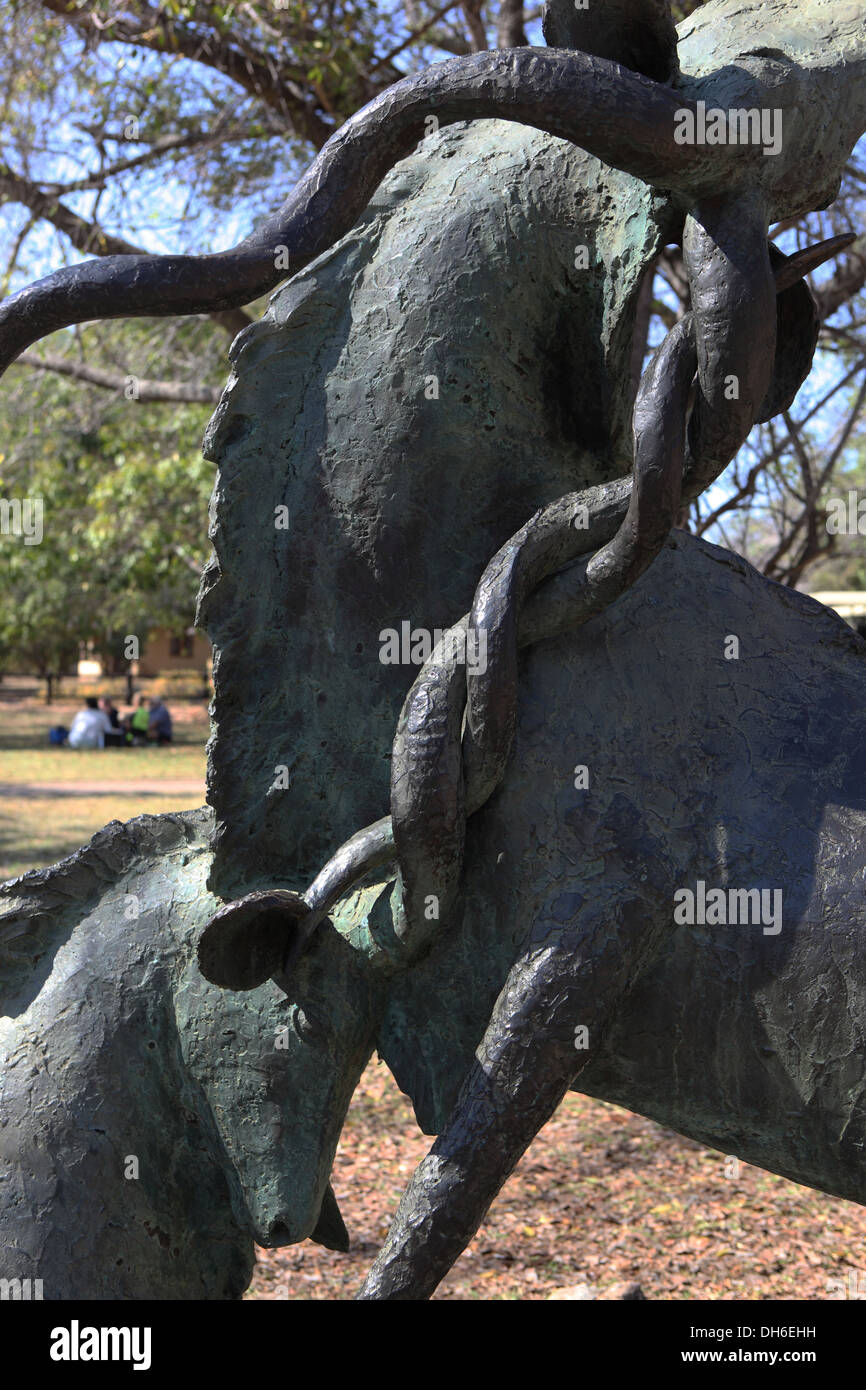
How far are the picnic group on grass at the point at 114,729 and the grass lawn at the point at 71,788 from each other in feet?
0.82

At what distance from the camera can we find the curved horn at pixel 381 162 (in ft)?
5.06

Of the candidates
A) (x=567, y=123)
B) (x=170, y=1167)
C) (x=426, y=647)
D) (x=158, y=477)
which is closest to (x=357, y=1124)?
(x=170, y=1167)

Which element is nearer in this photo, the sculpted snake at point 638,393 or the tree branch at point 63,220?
the sculpted snake at point 638,393

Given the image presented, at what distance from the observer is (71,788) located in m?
16.2

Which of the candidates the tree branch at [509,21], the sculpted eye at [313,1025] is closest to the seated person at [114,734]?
the tree branch at [509,21]

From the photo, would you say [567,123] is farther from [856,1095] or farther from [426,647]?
[856,1095]

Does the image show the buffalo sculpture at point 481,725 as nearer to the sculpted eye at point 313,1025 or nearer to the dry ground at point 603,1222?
the sculpted eye at point 313,1025

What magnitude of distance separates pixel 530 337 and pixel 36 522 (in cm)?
774

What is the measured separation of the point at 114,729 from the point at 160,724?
751 mm

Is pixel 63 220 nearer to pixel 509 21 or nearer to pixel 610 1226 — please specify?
pixel 509 21

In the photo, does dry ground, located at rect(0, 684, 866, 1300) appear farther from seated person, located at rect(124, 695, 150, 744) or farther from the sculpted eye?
seated person, located at rect(124, 695, 150, 744)

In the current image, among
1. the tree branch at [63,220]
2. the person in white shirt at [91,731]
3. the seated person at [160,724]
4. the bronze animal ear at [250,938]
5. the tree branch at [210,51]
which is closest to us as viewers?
the bronze animal ear at [250,938]

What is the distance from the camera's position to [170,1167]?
6.46 feet

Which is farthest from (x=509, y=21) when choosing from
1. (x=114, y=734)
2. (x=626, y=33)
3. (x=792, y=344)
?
(x=114, y=734)
